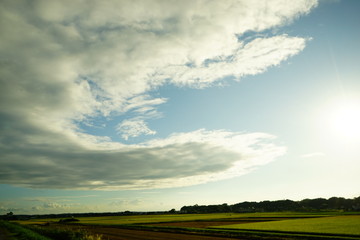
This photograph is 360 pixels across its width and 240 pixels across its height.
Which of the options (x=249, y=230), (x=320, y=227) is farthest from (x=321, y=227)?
(x=249, y=230)

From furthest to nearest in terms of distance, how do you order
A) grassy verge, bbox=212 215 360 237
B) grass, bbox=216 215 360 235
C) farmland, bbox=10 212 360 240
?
grass, bbox=216 215 360 235 → grassy verge, bbox=212 215 360 237 → farmland, bbox=10 212 360 240

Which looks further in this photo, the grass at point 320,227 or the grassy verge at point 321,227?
the grass at point 320,227

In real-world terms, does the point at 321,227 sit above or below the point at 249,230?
above

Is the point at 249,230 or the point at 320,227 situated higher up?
the point at 320,227

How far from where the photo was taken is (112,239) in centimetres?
3694

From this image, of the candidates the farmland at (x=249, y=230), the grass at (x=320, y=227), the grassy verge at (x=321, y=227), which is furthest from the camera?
the grass at (x=320, y=227)

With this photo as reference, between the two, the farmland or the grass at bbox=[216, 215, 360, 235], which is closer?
the farmland

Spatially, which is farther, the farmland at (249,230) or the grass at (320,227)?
the grass at (320,227)

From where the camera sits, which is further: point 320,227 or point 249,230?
point 249,230

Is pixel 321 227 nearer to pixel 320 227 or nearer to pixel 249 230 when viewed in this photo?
pixel 320 227

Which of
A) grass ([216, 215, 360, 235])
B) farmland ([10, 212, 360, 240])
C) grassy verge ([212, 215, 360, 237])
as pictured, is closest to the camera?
farmland ([10, 212, 360, 240])

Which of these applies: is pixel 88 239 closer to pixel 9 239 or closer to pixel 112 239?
pixel 112 239

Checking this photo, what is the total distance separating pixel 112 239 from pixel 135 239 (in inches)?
Answer: 138

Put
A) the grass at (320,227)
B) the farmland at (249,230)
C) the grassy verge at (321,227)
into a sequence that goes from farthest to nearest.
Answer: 1. the grass at (320,227)
2. the grassy verge at (321,227)
3. the farmland at (249,230)
